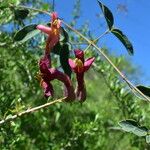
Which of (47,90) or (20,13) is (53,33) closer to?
(47,90)

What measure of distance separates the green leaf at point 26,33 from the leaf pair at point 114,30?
5.4 inches

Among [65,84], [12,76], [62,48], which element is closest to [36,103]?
[12,76]

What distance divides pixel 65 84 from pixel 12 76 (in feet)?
4.48

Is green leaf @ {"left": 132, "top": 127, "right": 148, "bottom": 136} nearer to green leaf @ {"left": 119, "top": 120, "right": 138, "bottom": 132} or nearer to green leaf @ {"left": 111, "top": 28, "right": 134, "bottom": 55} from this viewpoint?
green leaf @ {"left": 119, "top": 120, "right": 138, "bottom": 132}

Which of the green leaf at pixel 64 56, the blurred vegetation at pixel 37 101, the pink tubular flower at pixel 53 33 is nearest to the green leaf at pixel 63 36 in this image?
the green leaf at pixel 64 56

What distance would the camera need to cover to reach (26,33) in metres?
1.19

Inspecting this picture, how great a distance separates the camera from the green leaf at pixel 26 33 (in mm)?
1181

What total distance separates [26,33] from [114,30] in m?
0.17

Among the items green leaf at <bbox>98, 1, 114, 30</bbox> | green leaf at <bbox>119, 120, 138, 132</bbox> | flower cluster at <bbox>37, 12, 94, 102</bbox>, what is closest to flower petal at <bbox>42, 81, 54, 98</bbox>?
flower cluster at <bbox>37, 12, 94, 102</bbox>

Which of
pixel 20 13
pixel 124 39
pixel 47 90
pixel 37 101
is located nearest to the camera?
pixel 47 90

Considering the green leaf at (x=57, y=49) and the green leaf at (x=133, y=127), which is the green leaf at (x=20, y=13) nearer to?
the green leaf at (x=57, y=49)

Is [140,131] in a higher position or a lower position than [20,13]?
lower

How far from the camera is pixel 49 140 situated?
234 centimetres

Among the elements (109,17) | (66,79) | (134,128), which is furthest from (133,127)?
(109,17)
